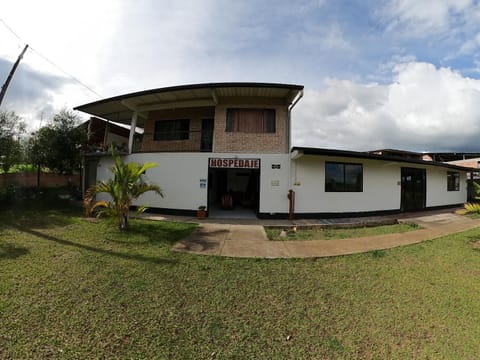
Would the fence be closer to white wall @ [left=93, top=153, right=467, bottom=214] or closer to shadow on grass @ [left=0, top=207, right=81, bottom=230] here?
shadow on grass @ [left=0, top=207, right=81, bottom=230]

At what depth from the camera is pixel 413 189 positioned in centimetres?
1199

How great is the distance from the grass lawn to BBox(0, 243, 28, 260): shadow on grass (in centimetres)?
6

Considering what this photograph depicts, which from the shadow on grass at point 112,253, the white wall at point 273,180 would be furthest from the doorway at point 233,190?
the shadow on grass at point 112,253

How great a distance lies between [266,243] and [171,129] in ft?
28.8

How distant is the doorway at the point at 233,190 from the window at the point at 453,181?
13.9m

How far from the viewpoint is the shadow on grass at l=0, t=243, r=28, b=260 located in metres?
4.34

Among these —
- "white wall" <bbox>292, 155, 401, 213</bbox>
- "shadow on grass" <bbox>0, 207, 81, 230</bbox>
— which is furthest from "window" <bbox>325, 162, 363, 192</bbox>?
"shadow on grass" <bbox>0, 207, 81, 230</bbox>

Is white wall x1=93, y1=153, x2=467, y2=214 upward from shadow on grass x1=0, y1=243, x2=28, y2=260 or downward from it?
upward

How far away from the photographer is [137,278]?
3.58 meters

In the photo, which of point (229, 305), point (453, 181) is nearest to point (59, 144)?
point (229, 305)

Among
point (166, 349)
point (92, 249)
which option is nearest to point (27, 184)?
point (92, 249)

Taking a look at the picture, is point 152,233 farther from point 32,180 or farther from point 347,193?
point 32,180

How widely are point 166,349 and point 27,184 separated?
1839 cm

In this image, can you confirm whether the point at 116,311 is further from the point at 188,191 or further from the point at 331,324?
the point at 188,191
